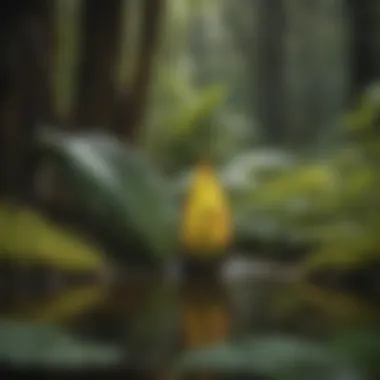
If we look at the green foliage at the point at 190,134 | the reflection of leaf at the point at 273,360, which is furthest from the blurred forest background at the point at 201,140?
the reflection of leaf at the point at 273,360

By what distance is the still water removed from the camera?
1.70 metres

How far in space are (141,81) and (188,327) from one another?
0.43m

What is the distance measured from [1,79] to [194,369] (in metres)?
0.60

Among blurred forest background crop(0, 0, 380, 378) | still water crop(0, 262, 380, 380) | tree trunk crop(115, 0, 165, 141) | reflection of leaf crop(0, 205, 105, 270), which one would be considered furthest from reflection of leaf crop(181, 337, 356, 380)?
tree trunk crop(115, 0, 165, 141)

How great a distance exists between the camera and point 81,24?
1.85 metres

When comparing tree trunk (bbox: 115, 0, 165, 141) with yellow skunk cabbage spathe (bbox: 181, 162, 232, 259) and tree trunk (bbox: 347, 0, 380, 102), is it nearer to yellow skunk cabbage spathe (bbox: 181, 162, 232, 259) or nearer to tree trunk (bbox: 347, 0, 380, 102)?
yellow skunk cabbage spathe (bbox: 181, 162, 232, 259)

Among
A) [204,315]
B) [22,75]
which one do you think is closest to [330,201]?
[204,315]

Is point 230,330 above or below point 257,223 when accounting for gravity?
below

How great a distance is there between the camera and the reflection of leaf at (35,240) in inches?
71.4

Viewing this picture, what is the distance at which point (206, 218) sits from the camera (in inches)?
70.5

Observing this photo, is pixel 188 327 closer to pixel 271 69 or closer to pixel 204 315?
pixel 204 315

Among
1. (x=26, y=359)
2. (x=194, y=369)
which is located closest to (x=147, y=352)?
(x=194, y=369)

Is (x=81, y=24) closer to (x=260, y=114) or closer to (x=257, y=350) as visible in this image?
(x=260, y=114)

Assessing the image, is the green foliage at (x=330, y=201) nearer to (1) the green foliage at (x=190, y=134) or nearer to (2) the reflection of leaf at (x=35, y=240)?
(1) the green foliage at (x=190, y=134)
